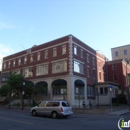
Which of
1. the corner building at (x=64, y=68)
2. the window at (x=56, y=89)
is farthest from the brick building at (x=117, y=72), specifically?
the window at (x=56, y=89)

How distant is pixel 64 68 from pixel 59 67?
1.39 meters

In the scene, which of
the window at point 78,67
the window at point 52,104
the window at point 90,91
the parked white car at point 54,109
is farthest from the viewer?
the window at point 90,91

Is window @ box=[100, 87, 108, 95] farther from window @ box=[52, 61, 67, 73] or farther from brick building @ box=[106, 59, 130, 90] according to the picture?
window @ box=[52, 61, 67, 73]

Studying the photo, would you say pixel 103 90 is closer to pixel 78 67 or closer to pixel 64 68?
pixel 78 67

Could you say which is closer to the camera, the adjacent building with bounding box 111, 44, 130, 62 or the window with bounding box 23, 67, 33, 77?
the window with bounding box 23, 67, 33, 77

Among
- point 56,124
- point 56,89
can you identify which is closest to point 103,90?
point 56,89

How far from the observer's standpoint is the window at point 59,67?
1267 inches

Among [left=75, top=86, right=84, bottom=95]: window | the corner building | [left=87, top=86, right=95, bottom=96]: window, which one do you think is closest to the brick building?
the corner building

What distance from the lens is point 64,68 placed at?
32.1 metres

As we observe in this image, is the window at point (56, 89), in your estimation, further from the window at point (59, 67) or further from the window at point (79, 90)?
the window at point (79, 90)

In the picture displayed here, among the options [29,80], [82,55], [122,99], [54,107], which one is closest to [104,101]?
[122,99]

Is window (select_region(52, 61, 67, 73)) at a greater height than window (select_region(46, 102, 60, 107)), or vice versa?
window (select_region(52, 61, 67, 73))

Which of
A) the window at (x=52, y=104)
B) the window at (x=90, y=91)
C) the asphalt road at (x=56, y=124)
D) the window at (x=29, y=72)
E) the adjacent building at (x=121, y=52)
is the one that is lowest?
the asphalt road at (x=56, y=124)

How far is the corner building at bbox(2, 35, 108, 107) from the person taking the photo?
3132cm
